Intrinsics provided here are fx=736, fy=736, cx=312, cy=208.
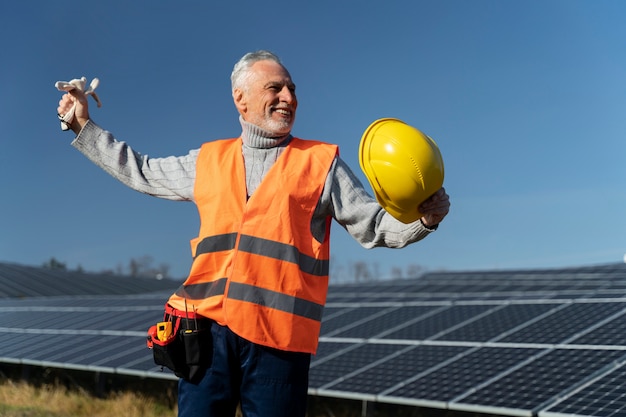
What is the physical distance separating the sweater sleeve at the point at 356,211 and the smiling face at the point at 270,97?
28 cm

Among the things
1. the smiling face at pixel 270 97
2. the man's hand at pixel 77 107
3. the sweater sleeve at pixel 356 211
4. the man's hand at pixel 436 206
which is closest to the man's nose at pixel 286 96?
the smiling face at pixel 270 97

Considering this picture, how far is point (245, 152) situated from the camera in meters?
3.11

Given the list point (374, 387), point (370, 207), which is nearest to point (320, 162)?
point (370, 207)

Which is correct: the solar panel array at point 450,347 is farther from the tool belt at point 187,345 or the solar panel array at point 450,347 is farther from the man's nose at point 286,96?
the man's nose at point 286,96

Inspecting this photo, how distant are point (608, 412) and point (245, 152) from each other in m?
3.54

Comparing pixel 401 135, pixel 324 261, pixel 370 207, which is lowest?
pixel 324 261

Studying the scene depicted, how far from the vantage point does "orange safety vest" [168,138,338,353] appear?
9.25 ft

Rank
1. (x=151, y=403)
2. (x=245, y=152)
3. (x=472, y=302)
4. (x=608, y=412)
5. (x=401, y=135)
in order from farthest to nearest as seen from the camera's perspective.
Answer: (x=472, y=302) < (x=151, y=403) < (x=608, y=412) < (x=245, y=152) < (x=401, y=135)

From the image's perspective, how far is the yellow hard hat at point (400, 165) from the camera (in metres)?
2.60

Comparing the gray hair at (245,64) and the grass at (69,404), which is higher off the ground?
the gray hair at (245,64)

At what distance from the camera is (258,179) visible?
300 centimetres

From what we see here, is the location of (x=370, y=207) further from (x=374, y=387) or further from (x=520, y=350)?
(x=520, y=350)

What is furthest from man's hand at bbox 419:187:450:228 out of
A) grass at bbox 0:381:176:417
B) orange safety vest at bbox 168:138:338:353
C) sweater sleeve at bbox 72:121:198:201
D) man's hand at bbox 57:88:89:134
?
grass at bbox 0:381:176:417

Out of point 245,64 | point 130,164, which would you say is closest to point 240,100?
point 245,64
